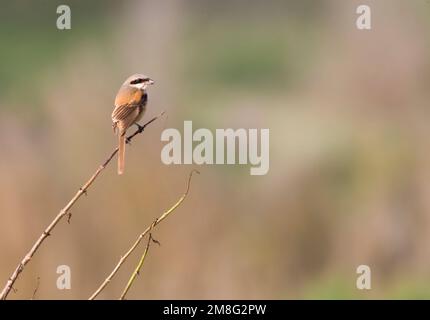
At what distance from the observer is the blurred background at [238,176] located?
523cm

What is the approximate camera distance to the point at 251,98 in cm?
804

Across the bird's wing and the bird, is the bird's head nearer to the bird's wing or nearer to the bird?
the bird

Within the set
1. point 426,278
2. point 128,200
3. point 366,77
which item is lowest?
point 426,278

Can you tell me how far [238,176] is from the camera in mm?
6160

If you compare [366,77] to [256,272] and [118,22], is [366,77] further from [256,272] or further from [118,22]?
[118,22]

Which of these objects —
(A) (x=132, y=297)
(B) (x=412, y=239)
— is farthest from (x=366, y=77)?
(A) (x=132, y=297)

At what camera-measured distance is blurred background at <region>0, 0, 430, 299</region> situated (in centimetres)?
523

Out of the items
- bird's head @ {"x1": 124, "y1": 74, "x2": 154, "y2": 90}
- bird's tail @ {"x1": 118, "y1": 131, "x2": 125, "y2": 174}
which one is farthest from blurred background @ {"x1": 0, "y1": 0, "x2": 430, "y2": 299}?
bird's tail @ {"x1": 118, "y1": 131, "x2": 125, "y2": 174}

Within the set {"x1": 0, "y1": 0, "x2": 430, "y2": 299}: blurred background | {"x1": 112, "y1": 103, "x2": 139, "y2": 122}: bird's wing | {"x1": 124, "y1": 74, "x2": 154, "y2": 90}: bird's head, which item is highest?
{"x1": 124, "y1": 74, "x2": 154, "y2": 90}: bird's head

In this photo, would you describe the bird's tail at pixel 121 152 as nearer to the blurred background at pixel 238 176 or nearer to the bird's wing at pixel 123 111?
the bird's wing at pixel 123 111

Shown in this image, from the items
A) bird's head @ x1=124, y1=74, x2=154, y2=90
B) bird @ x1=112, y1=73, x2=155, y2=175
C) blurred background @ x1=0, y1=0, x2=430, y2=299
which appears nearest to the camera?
bird @ x1=112, y1=73, x2=155, y2=175

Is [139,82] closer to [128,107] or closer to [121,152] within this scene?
[128,107]

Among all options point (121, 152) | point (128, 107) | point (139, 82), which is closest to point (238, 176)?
point (139, 82)

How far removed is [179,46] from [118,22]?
788 millimetres
